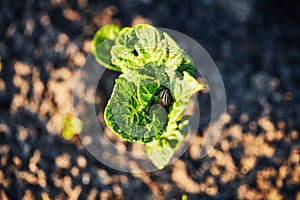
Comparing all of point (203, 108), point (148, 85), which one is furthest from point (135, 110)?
point (203, 108)

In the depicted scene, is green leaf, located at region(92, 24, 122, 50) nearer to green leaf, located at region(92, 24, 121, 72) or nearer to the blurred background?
green leaf, located at region(92, 24, 121, 72)

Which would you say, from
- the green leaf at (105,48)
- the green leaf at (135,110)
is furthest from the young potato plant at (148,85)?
the green leaf at (105,48)

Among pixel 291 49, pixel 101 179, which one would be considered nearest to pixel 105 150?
pixel 101 179

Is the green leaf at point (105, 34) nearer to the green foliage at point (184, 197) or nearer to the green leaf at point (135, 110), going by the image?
the green leaf at point (135, 110)

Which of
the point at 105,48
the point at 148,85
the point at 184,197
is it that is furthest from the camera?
the point at 184,197

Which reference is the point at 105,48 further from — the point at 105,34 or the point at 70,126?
the point at 70,126

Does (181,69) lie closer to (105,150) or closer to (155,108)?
(155,108)
